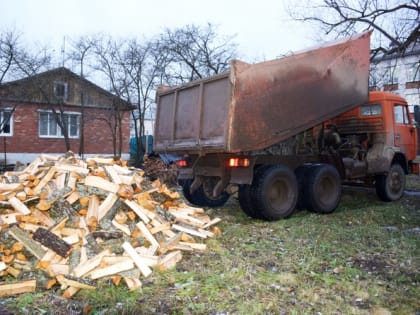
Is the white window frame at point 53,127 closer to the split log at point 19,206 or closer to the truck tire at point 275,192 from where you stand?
the split log at point 19,206

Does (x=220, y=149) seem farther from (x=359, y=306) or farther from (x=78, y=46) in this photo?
(x=78, y=46)

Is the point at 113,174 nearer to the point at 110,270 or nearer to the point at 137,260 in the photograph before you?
the point at 137,260

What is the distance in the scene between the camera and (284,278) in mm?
4617

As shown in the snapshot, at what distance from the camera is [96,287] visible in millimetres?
4387

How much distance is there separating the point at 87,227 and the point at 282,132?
12.9 ft

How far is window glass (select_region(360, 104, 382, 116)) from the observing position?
33.8ft

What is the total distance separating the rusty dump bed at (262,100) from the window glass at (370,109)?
1020 millimetres

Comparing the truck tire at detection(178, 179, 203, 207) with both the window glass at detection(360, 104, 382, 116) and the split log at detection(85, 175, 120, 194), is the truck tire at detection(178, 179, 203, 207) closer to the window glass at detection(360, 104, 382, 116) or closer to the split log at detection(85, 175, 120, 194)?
the split log at detection(85, 175, 120, 194)

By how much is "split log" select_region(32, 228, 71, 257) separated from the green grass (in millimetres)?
843

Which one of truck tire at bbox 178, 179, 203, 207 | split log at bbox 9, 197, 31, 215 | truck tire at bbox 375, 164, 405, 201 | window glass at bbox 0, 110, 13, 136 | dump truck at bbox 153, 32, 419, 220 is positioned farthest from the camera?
window glass at bbox 0, 110, 13, 136

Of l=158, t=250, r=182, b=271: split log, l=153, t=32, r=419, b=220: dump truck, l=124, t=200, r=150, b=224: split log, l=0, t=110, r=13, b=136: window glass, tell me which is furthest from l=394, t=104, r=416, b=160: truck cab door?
l=0, t=110, r=13, b=136: window glass

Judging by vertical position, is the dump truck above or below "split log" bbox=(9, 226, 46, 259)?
above

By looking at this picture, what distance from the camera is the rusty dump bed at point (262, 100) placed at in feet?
23.3

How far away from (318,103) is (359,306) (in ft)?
16.9
